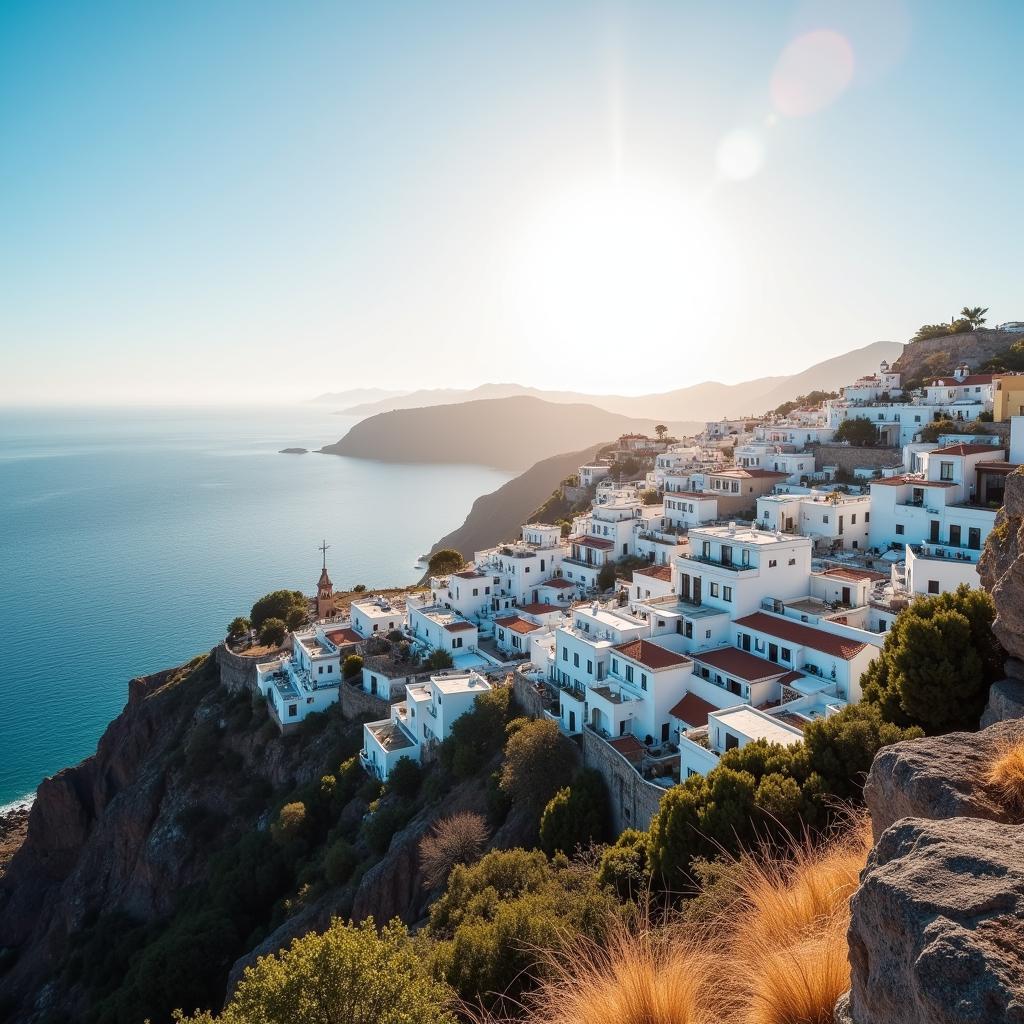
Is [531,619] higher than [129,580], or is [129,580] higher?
[531,619]

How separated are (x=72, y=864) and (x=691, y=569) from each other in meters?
43.7

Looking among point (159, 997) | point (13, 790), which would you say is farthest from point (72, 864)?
point (159, 997)

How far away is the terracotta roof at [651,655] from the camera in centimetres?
2286

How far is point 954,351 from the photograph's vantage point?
5734cm

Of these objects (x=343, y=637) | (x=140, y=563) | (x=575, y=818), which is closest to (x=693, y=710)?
(x=575, y=818)

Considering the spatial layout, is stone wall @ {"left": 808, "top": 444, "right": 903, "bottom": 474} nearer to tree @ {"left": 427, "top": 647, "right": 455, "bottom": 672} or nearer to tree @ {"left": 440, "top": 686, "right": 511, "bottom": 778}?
tree @ {"left": 427, "top": 647, "right": 455, "bottom": 672}

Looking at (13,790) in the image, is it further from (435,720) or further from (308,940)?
(308,940)

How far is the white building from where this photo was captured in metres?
28.1

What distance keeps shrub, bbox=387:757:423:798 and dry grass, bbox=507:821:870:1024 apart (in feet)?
73.5

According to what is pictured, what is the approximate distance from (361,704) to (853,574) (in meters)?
23.5

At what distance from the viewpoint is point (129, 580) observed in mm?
82500

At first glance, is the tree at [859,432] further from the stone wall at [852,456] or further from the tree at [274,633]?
the tree at [274,633]

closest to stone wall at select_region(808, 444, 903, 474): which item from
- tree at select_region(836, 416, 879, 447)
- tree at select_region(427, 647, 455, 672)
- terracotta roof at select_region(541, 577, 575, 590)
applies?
tree at select_region(836, 416, 879, 447)

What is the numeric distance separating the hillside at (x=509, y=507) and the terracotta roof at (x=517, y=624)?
50.9m
